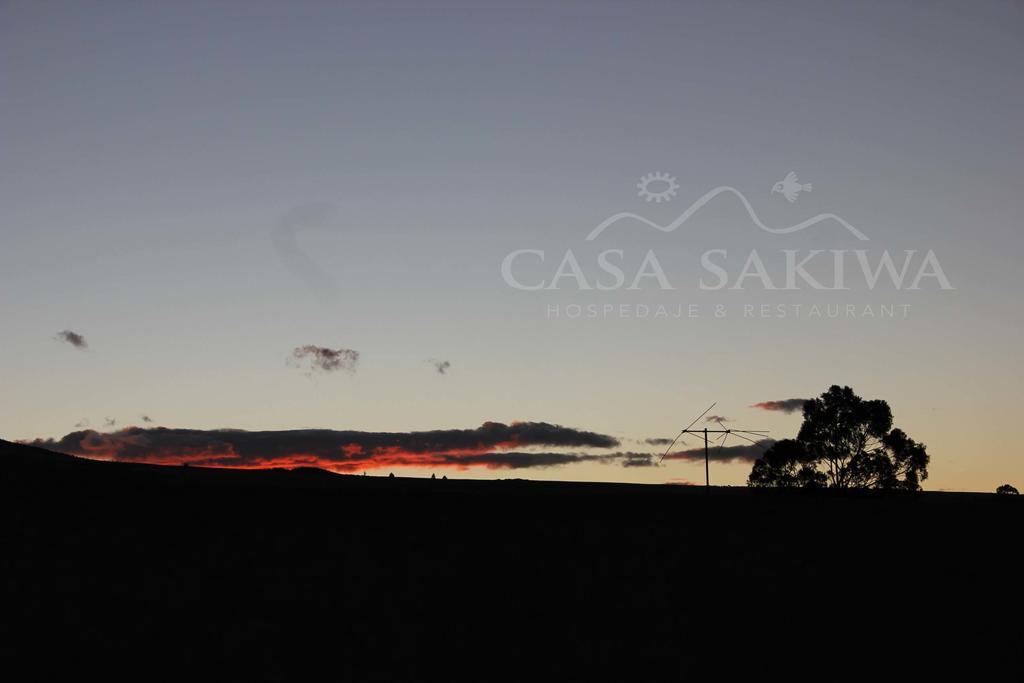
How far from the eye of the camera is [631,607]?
3397cm

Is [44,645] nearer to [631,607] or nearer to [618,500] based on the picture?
[631,607]

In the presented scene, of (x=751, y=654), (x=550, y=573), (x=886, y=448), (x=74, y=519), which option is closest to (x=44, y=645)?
(x=74, y=519)

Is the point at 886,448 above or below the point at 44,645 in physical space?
above

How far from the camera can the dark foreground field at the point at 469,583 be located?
29.5 meters

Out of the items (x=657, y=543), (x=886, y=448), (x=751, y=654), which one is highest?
(x=886, y=448)

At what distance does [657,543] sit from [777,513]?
10.3m

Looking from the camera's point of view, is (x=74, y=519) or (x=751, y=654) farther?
(x=74, y=519)

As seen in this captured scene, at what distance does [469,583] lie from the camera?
35.5m

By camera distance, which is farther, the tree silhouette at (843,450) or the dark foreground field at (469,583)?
the tree silhouette at (843,450)

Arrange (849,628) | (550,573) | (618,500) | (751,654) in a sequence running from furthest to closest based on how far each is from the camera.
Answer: (618,500)
(550,573)
(849,628)
(751,654)

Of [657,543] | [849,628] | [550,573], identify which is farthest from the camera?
[657,543]

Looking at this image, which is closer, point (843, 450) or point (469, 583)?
point (469, 583)

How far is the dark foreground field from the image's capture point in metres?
29.5

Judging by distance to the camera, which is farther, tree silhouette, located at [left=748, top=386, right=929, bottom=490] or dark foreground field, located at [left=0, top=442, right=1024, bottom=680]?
tree silhouette, located at [left=748, top=386, right=929, bottom=490]
